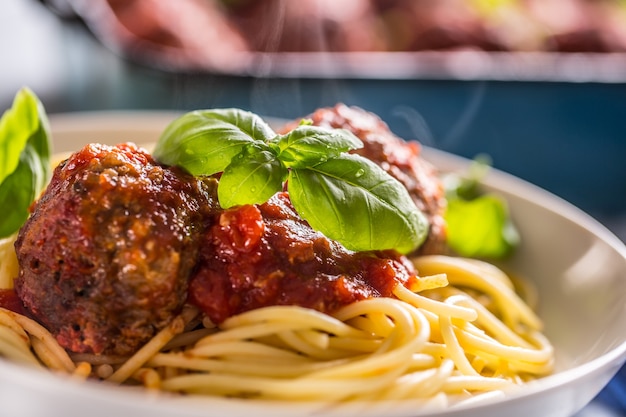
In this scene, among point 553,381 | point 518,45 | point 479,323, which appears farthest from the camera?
point 518,45

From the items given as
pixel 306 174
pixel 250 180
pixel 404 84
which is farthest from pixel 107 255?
pixel 404 84

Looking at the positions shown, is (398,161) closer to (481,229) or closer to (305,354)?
(481,229)

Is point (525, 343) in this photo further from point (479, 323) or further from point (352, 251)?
point (352, 251)

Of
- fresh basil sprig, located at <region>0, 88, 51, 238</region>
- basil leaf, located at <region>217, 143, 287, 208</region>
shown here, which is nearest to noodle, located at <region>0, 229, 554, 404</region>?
basil leaf, located at <region>217, 143, 287, 208</region>

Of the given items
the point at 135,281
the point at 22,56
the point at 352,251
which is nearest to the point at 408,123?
the point at 352,251

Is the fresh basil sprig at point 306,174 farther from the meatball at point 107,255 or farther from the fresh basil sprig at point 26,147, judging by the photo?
the fresh basil sprig at point 26,147

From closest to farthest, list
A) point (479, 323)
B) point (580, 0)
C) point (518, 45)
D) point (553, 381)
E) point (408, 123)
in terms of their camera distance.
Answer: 1. point (553, 381)
2. point (479, 323)
3. point (408, 123)
4. point (518, 45)
5. point (580, 0)

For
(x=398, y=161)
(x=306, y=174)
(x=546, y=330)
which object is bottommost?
(x=546, y=330)
